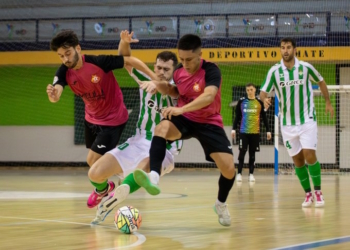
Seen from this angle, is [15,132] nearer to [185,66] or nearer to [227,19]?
[227,19]

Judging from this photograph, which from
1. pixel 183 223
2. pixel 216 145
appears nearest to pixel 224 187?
pixel 216 145

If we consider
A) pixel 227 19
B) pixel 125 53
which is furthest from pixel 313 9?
pixel 125 53

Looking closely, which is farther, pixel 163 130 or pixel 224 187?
pixel 224 187

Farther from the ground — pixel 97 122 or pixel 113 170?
pixel 97 122

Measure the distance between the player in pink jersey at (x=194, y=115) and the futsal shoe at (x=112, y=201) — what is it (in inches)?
12.9

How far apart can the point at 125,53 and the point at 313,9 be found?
54.2 ft

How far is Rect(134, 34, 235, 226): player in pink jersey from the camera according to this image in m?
6.14

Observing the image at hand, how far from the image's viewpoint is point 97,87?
6.85m

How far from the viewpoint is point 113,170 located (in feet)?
22.3

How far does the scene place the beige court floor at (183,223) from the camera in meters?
5.36

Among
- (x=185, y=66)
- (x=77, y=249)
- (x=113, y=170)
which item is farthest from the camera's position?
(x=113, y=170)

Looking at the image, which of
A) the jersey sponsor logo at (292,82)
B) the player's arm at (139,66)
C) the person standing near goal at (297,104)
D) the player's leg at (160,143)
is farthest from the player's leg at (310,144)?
the player's leg at (160,143)

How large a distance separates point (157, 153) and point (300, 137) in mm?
3497

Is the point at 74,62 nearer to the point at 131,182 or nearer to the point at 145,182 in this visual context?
the point at 131,182
